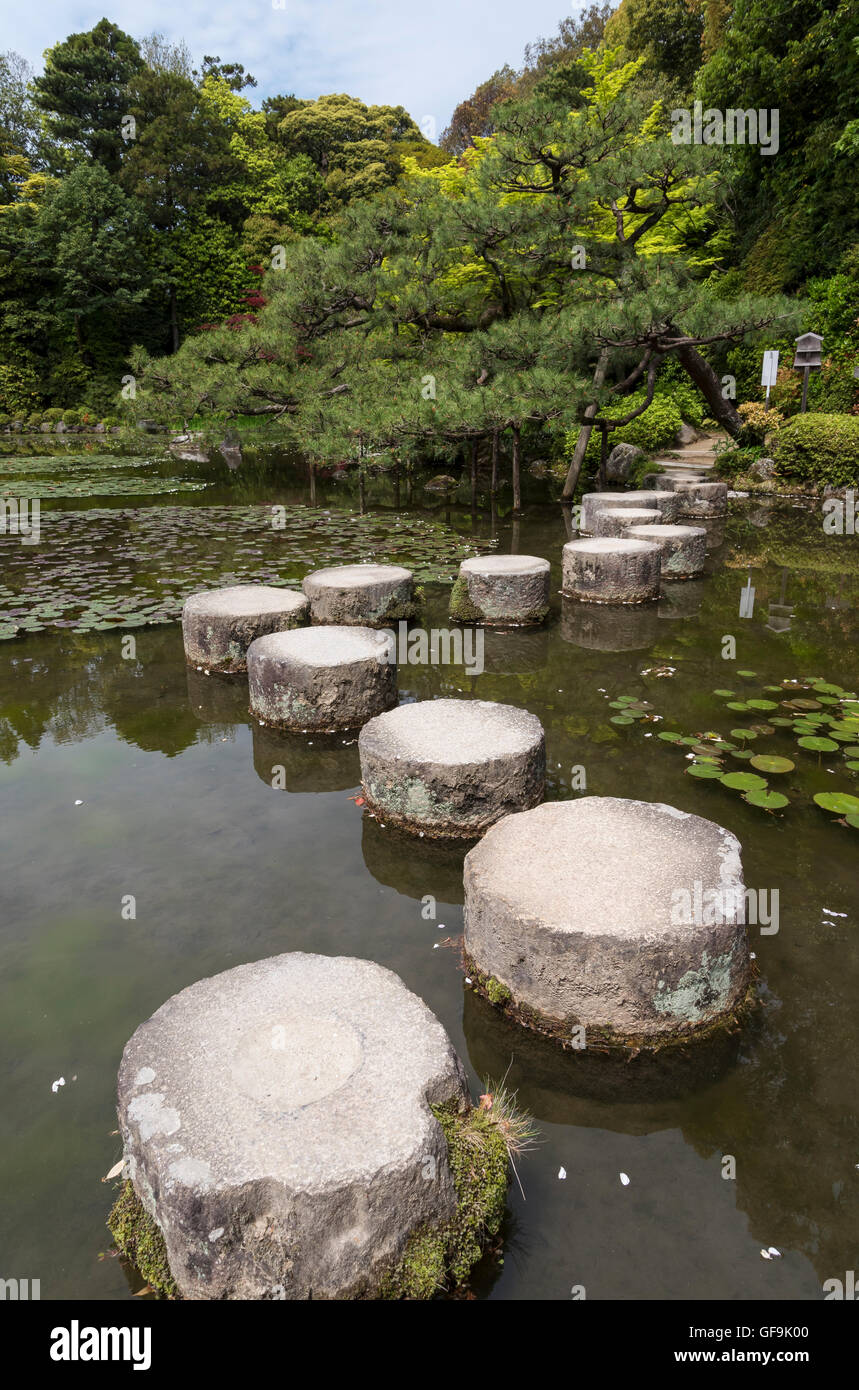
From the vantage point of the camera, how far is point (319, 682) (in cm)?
527

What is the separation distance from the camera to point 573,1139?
2553mm

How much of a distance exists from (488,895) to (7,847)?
2.77 m

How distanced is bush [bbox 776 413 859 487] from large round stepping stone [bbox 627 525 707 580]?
633cm

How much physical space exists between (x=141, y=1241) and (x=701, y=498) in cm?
1328

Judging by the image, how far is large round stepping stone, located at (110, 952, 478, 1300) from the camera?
1863 mm

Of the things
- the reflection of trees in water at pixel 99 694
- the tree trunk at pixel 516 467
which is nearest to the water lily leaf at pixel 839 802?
the reflection of trees in water at pixel 99 694

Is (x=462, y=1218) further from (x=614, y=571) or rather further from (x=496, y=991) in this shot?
(x=614, y=571)

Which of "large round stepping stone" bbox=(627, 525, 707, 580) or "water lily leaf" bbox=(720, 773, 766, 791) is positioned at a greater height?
"large round stepping stone" bbox=(627, 525, 707, 580)

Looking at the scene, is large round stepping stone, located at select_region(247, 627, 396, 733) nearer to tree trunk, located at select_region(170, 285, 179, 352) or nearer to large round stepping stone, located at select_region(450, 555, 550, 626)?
large round stepping stone, located at select_region(450, 555, 550, 626)

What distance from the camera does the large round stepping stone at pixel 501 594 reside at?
24.9 ft

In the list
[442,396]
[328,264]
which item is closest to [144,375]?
[328,264]

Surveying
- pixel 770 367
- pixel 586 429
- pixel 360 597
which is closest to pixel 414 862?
pixel 360 597

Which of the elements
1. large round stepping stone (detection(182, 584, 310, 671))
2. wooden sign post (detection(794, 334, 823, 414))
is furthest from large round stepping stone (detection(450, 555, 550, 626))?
wooden sign post (detection(794, 334, 823, 414))

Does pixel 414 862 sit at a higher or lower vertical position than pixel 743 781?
lower
